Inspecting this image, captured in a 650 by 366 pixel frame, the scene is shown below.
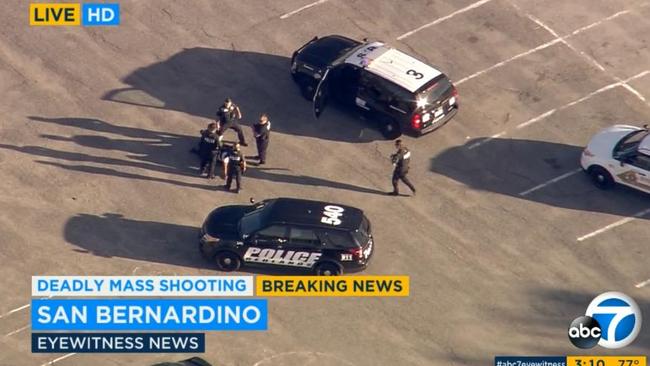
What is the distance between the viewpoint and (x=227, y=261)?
95.0 ft

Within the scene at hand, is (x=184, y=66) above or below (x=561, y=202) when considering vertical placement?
above

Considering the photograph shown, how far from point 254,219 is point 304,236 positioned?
1.44 meters

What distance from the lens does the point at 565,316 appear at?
92.9 ft

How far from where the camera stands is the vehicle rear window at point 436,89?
3269 centimetres

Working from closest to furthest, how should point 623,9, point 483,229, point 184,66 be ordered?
point 483,229 → point 184,66 → point 623,9

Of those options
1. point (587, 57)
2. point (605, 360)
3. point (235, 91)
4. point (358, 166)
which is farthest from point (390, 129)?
point (605, 360)

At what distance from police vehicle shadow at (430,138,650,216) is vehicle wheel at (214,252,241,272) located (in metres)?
6.77

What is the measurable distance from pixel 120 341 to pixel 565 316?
35.3 feet

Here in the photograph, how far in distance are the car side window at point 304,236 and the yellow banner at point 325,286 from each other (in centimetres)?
100

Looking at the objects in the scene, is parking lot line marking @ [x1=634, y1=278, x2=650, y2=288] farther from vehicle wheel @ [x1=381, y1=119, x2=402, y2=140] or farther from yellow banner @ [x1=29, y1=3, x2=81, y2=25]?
yellow banner @ [x1=29, y1=3, x2=81, y2=25]

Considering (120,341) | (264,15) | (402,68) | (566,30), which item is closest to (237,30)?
(264,15)


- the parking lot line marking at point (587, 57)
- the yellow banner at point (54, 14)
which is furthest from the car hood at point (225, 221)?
the parking lot line marking at point (587, 57)

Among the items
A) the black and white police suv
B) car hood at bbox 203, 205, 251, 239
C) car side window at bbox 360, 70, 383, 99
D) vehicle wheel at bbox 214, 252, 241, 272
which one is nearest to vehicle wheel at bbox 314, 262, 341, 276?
the black and white police suv

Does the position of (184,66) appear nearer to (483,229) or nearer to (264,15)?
(264,15)
